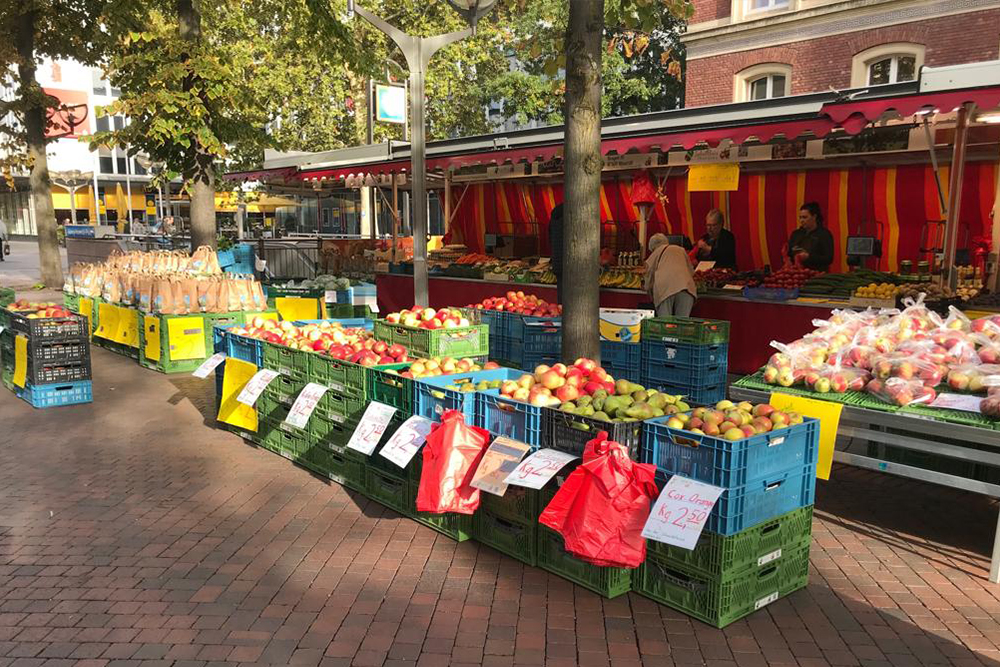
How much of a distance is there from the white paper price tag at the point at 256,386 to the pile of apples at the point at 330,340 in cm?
29

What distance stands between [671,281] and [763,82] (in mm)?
14930

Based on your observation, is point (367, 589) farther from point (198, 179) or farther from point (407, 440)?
point (198, 179)

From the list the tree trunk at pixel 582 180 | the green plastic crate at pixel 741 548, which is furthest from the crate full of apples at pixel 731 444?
the tree trunk at pixel 582 180

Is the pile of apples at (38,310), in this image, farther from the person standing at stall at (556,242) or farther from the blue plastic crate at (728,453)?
the blue plastic crate at (728,453)

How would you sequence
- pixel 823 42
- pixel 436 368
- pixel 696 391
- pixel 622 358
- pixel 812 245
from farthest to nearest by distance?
pixel 823 42 < pixel 812 245 < pixel 622 358 < pixel 696 391 < pixel 436 368

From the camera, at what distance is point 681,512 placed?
3625 mm

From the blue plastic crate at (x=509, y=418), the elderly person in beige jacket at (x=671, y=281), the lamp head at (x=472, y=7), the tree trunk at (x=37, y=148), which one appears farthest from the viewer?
the tree trunk at (x=37, y=148)

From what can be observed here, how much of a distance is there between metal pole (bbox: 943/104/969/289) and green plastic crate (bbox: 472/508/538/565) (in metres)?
6.09

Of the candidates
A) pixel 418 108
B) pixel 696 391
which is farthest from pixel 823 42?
pixel 696 391

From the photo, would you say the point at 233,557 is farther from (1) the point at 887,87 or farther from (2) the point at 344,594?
(1) the point at 887,87

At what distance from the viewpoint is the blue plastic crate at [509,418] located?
14.5ft

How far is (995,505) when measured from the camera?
5.57 m

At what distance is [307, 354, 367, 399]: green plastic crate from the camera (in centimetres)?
566

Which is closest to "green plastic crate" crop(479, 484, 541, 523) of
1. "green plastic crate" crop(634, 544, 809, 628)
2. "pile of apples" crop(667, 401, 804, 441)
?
"green plastic crate" crop(634, 544, 809, 628)
